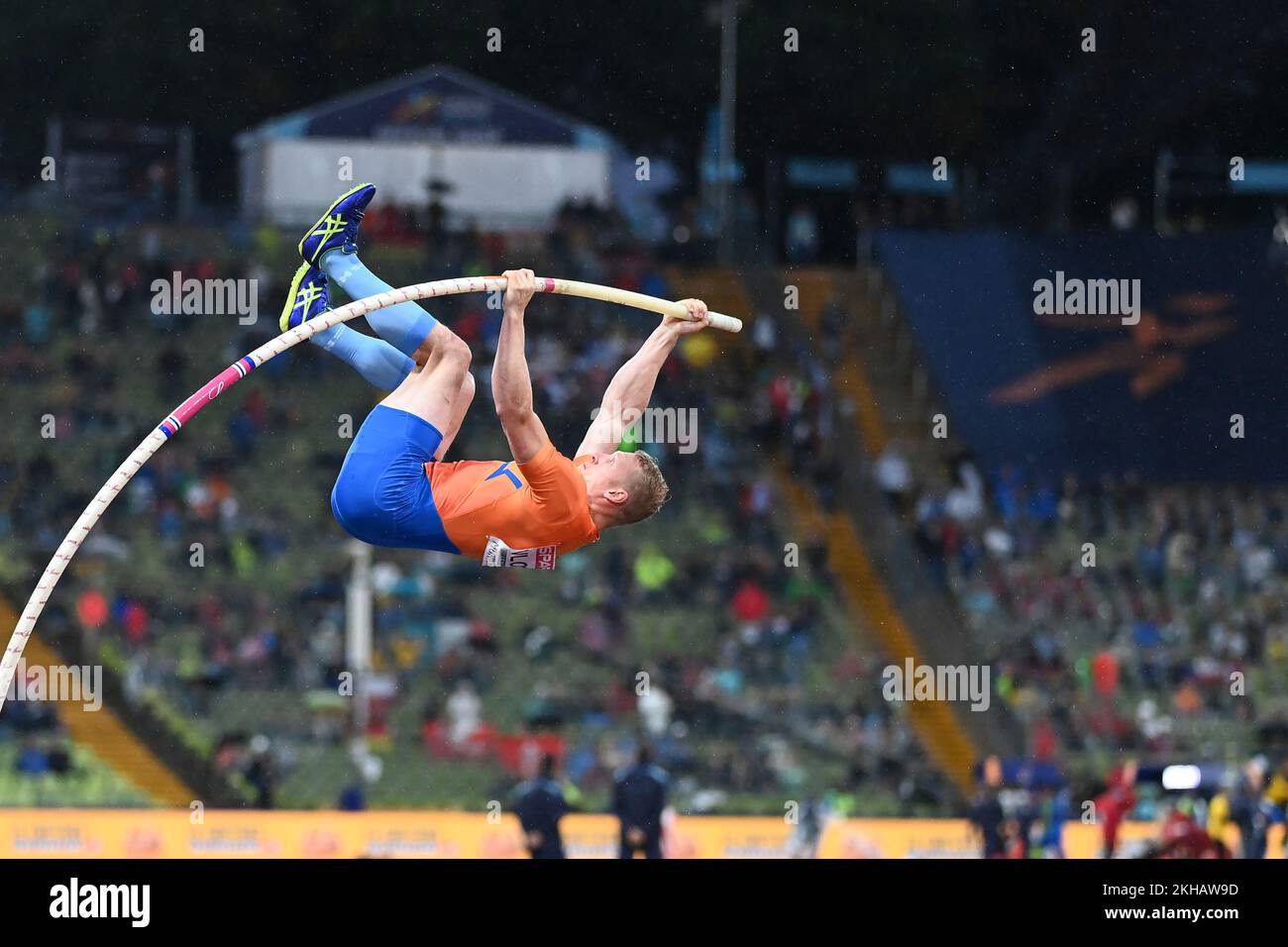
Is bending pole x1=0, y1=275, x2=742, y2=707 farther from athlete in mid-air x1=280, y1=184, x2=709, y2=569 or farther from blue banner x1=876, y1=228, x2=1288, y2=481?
blue banner x1=876, y1=228, x2=1288, y2=481

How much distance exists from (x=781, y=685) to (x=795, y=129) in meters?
8.51

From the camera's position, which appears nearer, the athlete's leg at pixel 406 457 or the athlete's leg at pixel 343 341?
the athlete's leg at pixel 406 457

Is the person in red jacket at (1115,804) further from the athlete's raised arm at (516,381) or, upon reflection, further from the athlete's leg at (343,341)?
the athlete's raised arm at (516,381)

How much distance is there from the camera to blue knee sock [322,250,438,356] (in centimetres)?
1026

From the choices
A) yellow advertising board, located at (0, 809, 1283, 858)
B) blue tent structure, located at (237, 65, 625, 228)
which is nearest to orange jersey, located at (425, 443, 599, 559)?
yellow advertising board, located at (0, 809, 1283, 858)

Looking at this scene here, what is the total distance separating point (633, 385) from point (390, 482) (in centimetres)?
133

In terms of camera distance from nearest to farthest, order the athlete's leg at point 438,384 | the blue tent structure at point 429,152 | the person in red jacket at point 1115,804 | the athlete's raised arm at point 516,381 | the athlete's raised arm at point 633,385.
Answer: the athlete's raised arm at point 516,381
the athlete's leg at point 438,384
the athlete's raised arm at point 633,385
the person in red jacket at point 1115,804
the blue tent structure at point 429,152

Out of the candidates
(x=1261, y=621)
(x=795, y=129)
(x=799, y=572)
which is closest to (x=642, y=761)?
(x=799, y=572)

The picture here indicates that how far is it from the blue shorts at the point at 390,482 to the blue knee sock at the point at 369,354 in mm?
411

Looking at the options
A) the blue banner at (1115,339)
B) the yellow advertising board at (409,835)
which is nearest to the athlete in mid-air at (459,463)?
the yellow advertising board at (409,835)

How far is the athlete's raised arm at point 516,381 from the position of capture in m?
9.69

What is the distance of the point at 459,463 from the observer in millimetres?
10219

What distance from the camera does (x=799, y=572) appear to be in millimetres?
22547
